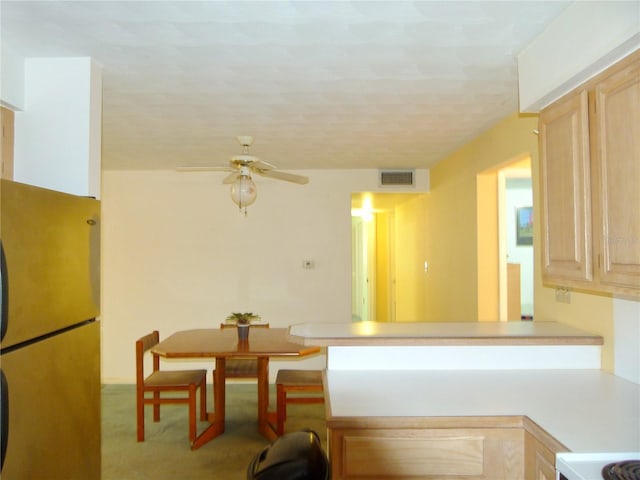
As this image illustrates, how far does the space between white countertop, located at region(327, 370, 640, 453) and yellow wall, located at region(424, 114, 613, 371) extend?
330 mm

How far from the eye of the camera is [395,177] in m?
4.67

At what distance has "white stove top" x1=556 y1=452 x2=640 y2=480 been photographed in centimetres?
112

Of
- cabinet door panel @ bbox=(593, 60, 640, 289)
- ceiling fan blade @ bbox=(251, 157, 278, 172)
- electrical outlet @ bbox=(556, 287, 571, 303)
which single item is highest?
ceiling fan blade @ bbox=(251, 157, 278, 172)

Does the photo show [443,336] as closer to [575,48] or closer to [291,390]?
[575,48]

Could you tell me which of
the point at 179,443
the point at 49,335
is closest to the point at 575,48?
the point at 49,335

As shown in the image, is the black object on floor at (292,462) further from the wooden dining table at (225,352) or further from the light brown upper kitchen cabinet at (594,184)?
the wooden dining table at (225,352)

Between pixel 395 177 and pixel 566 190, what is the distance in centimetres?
300

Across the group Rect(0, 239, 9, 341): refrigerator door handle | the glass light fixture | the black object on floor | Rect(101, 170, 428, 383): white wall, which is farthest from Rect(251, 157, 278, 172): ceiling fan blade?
the black object on floor

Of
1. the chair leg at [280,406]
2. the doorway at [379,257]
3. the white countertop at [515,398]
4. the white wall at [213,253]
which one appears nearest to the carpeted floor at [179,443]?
the chair leg at [280,406]

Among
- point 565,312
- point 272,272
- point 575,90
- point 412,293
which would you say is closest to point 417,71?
point 575,90

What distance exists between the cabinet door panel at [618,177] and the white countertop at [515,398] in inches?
18.6

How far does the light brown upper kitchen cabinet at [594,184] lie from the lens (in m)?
1.37

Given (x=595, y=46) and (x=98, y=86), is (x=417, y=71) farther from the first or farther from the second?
(x=98, y=86)

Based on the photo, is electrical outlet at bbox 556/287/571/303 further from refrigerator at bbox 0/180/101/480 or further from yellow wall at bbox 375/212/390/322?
yellow wall at bbox 375/212/390/322
